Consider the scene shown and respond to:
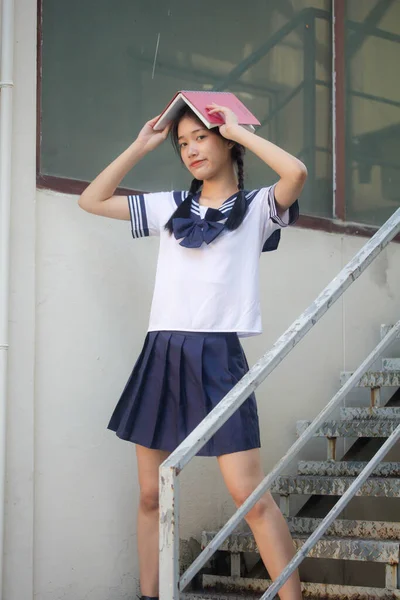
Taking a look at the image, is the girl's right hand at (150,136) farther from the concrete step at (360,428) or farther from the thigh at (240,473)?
the concrete step at (360,428)

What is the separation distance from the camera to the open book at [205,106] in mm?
2797

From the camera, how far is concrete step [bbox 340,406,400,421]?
3.79 m

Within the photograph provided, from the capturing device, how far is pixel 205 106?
2822mm

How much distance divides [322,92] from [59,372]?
76.3 inches

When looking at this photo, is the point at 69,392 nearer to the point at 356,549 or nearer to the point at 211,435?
the point at 356,549

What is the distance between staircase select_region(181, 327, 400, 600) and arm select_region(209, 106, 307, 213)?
3.65 feet

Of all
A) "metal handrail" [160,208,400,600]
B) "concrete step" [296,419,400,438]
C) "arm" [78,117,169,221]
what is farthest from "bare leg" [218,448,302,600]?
"concrete step" [296,419,400,438]

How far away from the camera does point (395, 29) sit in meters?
4.77

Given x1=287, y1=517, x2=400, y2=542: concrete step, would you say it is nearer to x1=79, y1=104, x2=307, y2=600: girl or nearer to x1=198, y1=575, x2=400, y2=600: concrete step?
x1=198, y1=575, x2=400, y2=600: concrete step

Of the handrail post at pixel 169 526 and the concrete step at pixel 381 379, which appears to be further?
the concrete step at pixel 381 379

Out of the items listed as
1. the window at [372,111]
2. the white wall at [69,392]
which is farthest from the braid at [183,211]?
the window at [372,111]

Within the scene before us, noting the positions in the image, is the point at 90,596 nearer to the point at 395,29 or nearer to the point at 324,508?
the point at 324,508

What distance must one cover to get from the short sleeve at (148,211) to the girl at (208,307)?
3cm

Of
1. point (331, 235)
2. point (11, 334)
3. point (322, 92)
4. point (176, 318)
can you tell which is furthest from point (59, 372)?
point (322, 92)
